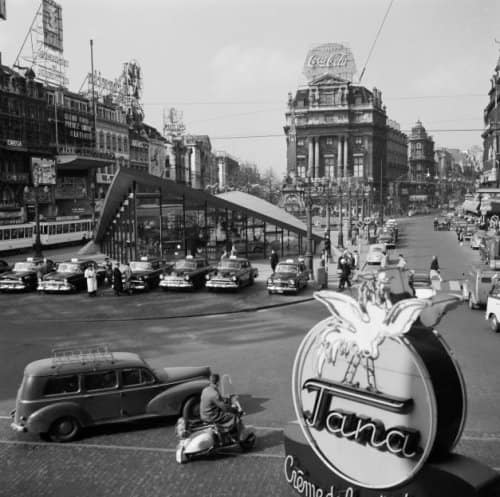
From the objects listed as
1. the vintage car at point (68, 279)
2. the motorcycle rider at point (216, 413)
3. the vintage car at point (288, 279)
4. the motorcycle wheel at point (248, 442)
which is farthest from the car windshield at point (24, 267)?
the motorcycle wheel at point (248, 442)

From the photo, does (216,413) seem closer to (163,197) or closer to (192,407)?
(192,407)

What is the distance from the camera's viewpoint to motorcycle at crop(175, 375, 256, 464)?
10102 millimetres

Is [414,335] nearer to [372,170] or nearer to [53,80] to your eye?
[53,80]

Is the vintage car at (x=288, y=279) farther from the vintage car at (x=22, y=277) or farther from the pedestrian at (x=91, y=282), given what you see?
the vintage car at (x=22, y=277)

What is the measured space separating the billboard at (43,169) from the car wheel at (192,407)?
6566 centimetres

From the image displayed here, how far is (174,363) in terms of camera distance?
16.5 meters

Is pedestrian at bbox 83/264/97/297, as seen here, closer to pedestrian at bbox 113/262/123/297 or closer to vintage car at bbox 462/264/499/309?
pedestrian at bbox 113/262/123/297

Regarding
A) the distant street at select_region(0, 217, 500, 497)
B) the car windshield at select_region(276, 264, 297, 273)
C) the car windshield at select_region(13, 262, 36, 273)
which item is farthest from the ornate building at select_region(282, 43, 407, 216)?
the distant street at select_region(0, 217, 500, 497)

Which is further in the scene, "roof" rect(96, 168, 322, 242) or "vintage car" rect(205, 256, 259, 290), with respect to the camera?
"roof" rect(96, 168, 322, 242)

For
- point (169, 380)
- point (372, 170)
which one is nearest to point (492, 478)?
point (169, 380)

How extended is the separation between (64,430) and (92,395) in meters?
0.75

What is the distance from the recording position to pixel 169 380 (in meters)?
12.3

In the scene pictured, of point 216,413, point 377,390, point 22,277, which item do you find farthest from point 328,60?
point 377,390

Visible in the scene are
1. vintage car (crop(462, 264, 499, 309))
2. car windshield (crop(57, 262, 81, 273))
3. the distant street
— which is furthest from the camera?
car windshield (crop(57, 262, 81, 273))
